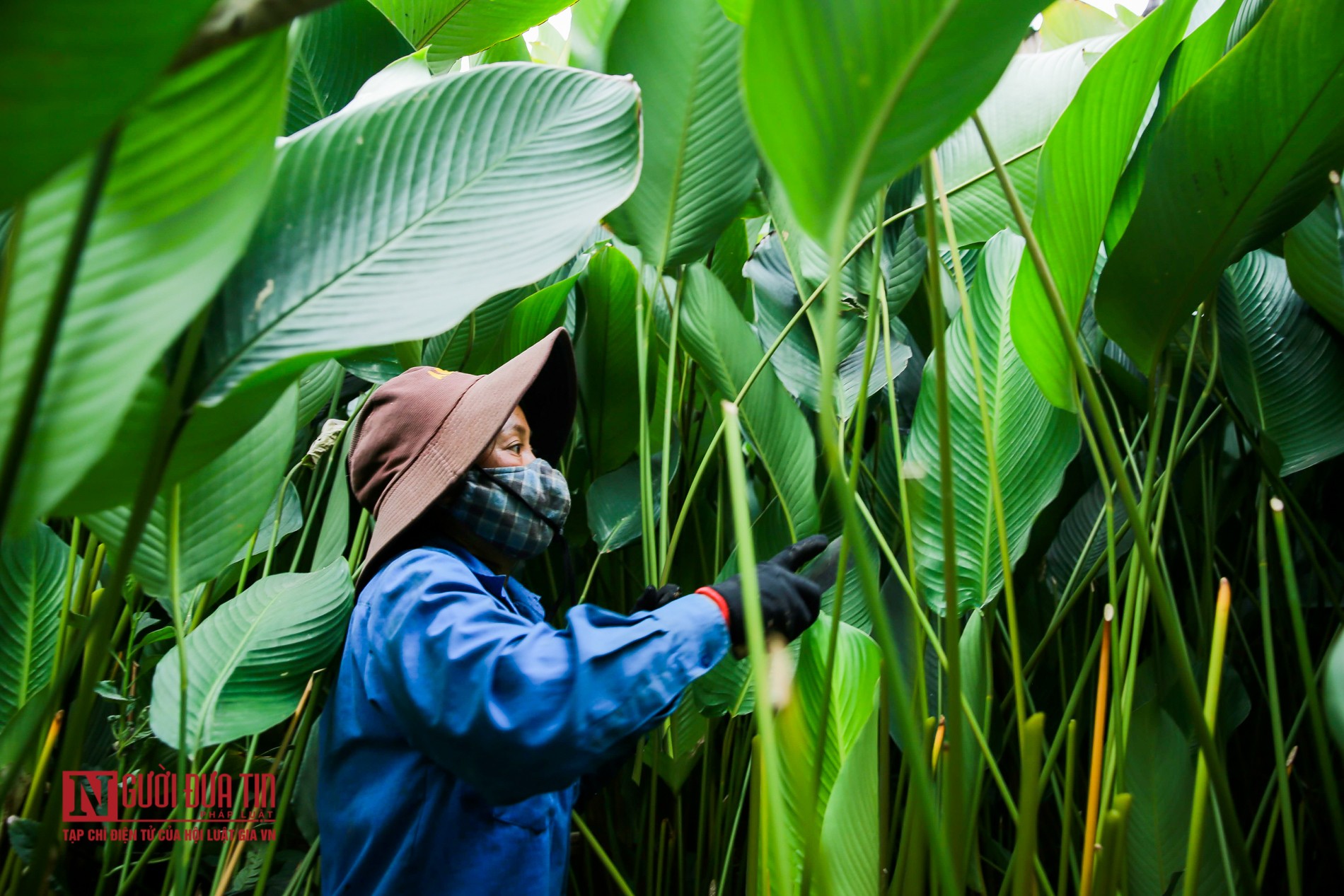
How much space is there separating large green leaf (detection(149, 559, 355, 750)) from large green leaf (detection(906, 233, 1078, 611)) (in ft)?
1.36

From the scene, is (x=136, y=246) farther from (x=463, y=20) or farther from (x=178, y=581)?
(x=463, y=20)

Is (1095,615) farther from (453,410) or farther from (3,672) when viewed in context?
(3,672)

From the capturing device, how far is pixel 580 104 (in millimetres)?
335

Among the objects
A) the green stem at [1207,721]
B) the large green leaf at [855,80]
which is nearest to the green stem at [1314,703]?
the green stem at [1207,721]

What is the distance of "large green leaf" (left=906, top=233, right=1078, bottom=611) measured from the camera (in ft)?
1.81

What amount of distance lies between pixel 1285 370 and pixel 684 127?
48 cm

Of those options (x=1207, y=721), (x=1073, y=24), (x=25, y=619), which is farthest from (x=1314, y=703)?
(x=1073, y=24)

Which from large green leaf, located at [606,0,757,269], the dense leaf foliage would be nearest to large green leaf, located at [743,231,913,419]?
the dense leaf foliage

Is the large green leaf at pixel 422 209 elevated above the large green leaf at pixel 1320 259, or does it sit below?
below

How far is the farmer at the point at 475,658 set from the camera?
449 mm

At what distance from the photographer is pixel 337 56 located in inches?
28.2

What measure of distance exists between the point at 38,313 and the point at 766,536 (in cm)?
56

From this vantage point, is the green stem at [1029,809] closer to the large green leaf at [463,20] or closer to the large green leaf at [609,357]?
the large green leaf at [609,357]

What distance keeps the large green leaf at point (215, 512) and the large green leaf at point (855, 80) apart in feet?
1.12
